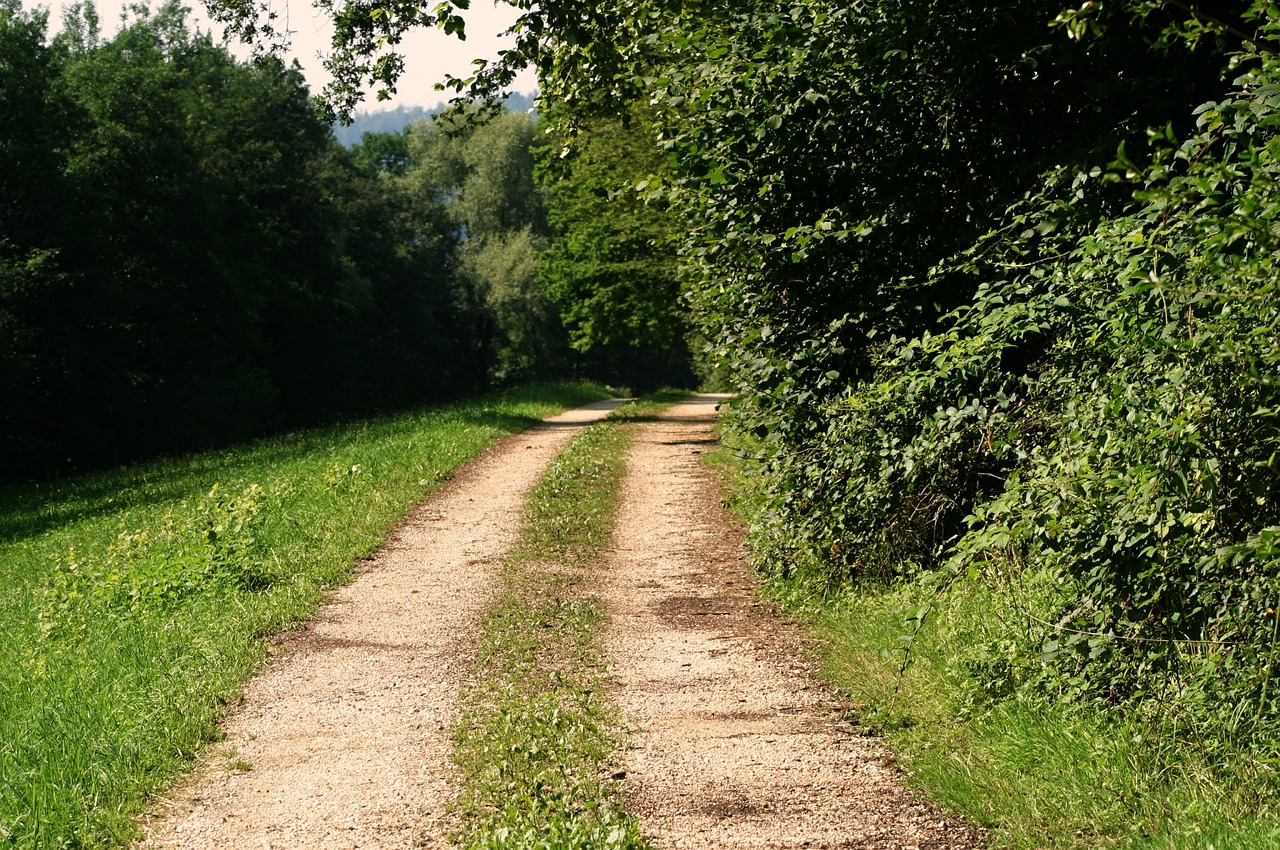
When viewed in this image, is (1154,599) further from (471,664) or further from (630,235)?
(630,235)

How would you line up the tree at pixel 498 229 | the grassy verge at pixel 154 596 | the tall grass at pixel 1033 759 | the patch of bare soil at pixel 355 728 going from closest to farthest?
the tall grass at pixel 1033 759, the patch of bare soil at pixel 355 728, the grassy verge at pixel 154 596, the tree at pixel 498 229

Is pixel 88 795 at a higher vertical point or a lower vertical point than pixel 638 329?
lower

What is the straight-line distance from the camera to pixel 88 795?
18.2ft

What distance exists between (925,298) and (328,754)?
5243 millimetres

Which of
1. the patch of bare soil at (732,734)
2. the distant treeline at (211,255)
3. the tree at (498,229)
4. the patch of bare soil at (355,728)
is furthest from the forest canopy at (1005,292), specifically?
the tree at (498,229)

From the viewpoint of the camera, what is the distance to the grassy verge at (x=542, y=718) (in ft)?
16.5

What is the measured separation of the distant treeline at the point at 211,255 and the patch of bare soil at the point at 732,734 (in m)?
15.7

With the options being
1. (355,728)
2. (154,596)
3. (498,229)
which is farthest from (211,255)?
(355,728)

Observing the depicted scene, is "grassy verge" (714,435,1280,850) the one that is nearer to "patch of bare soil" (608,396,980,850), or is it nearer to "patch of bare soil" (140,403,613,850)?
"patch of bare soil" (608,396,980,850)

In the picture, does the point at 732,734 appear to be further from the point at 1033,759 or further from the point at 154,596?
the point at 154,596

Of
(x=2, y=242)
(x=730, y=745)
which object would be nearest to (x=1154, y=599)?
(x=730, y=745)

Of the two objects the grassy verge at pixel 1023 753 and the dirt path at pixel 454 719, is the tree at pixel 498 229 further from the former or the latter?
the grassy verge at pixel 1023 753

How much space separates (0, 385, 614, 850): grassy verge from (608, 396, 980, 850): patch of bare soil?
263cm

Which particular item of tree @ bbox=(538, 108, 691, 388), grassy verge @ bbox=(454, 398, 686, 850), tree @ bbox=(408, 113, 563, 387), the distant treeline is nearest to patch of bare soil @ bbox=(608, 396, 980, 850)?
grassy verge @ bbox=(454, 398, 686, 850)
